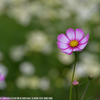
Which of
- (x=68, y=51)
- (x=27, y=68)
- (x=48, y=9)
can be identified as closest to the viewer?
(x=68, y=51)

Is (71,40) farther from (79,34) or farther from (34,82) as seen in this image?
(34,82)

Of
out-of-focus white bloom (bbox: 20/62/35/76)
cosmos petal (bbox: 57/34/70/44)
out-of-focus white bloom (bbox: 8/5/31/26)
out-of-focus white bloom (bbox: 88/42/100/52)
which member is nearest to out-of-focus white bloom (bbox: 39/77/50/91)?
out-of-focus white bloom (bbox: 20/62/35/76)

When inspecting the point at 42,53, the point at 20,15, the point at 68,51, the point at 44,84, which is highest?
the point at 20,15

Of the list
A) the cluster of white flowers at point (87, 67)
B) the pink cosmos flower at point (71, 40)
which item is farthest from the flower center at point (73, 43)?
the cluster of white flowers at point (87, 67)

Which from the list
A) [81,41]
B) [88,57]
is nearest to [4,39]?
[88,57]

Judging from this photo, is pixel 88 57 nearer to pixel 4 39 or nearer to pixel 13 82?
pixel 13 82

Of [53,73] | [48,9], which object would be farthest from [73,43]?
[48,9]
